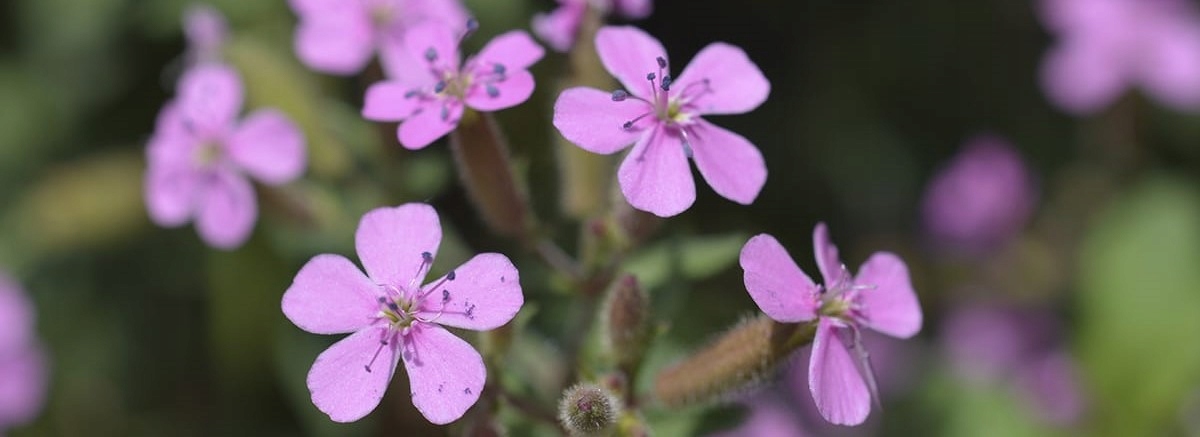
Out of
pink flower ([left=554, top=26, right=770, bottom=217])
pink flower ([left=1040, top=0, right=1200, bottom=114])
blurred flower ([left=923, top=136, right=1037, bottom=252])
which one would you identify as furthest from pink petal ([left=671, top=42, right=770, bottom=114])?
pink flower ([left=1040, top=0, right=1200, bottom=114])

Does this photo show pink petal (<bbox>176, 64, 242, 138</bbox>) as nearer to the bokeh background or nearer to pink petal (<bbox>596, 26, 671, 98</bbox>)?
the bokeh background

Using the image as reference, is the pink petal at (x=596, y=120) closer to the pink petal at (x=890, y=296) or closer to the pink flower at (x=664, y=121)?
the pink flower at (x=664, y=121)

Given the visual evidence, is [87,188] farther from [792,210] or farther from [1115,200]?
[1115,200]

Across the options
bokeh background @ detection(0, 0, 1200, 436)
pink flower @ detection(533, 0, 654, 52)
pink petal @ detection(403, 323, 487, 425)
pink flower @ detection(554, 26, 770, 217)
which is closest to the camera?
pink petal @ detection(403, 323, 487, 425)

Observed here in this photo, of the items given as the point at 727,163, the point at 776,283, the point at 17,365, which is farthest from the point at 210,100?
the point at 17,365

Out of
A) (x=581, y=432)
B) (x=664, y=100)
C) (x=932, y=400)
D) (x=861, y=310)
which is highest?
(x=664, y=100)

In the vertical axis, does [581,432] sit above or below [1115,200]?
above

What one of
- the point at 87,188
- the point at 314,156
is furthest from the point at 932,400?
the point at 87,188

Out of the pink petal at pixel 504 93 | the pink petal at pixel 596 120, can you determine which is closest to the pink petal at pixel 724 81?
the pink petal at pixel 596 120

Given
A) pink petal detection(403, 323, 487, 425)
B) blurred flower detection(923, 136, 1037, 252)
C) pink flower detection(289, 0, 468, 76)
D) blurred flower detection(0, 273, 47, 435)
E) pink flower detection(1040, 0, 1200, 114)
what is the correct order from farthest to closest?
pink flower detection(1040, 0, 1200, 114) < blurred flower detection(923, 136, 1037, 252) < blurred flower detection(0, 273, 47, 435) < pink flower detection(289, 0, 468, 76) < pink petal detection(403, 323, 487, 425)
